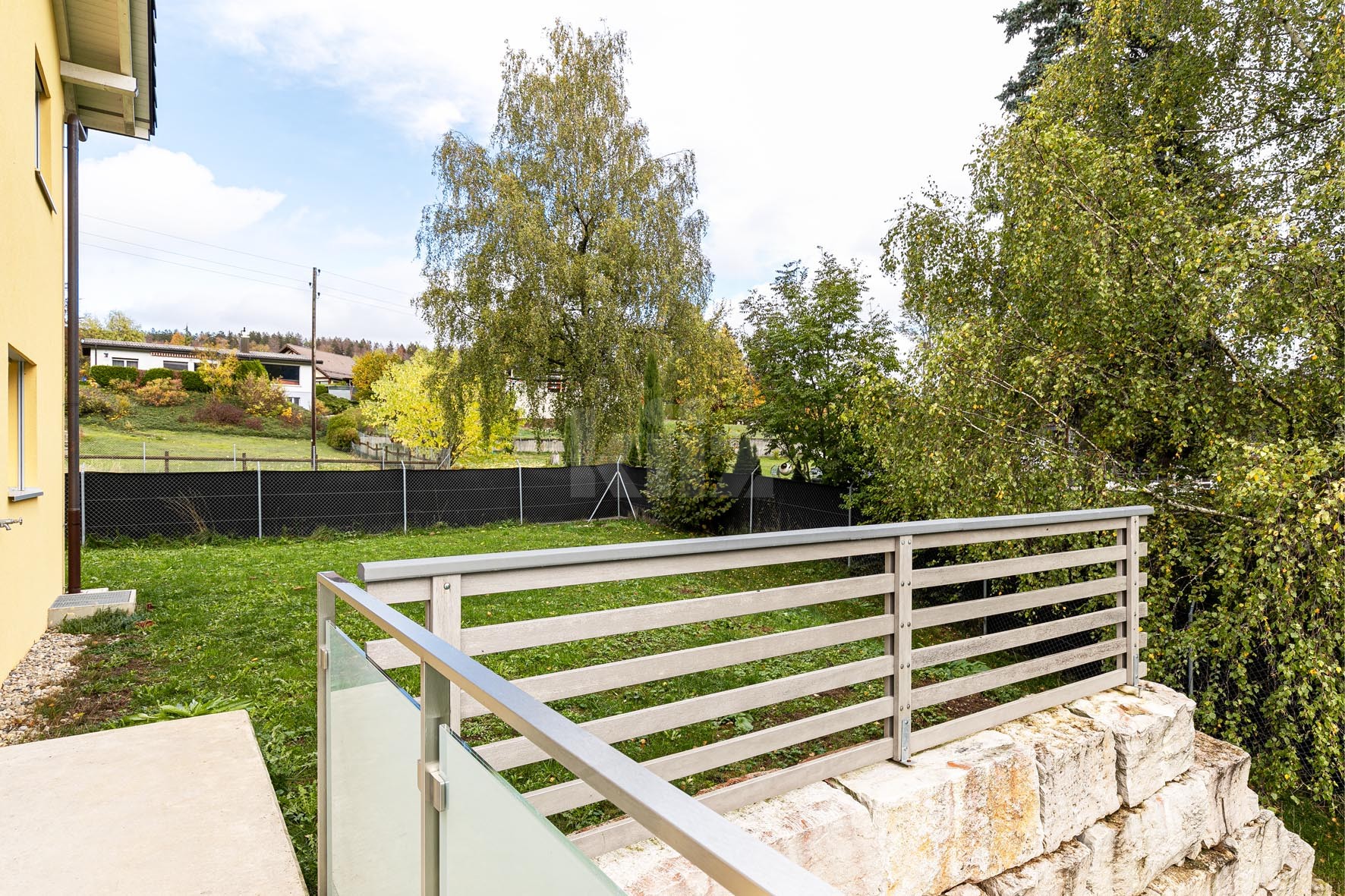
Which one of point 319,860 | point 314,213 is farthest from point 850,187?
point 314,213

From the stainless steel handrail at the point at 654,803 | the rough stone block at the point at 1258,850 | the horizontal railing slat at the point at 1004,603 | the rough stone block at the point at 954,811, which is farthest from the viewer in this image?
the rough stone block at the point at 1258,850

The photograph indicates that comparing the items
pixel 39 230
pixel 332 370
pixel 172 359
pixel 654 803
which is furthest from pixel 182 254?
pixel 654 803

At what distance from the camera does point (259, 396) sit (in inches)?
1330

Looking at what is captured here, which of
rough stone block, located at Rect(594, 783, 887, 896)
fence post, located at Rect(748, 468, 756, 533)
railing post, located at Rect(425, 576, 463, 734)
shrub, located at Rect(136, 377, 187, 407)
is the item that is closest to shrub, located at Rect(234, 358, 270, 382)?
shrub, located at Rect(136, 377, 187, 407)

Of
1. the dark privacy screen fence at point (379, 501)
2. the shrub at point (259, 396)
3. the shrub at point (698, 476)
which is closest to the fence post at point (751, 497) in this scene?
the dark privacy screen fence at point (379, 501)

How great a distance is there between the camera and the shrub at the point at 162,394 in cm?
3134

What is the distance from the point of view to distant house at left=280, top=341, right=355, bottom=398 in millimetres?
53219

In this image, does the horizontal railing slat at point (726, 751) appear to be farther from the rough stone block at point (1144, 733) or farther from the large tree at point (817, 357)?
the large tree at point (817, 357)

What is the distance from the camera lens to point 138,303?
72062mm

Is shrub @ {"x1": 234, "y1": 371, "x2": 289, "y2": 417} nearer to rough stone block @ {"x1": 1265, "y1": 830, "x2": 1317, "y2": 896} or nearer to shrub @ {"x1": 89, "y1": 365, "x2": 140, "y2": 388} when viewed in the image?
shrub @ {"x1": 89, "y1": 365, "x2": 140, "y2": 388}

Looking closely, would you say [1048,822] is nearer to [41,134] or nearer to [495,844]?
[495,844]

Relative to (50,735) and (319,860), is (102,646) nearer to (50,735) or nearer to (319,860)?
(50,735)

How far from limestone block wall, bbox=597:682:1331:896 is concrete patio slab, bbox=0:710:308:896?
1.15 metres

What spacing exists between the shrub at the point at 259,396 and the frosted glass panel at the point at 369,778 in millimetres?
36322
